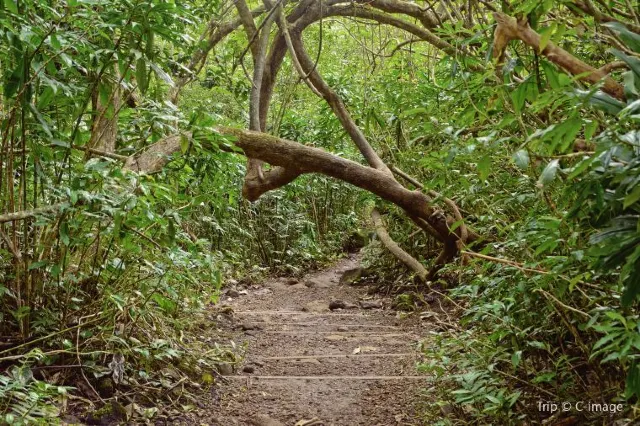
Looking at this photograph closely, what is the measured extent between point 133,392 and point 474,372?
154 cm

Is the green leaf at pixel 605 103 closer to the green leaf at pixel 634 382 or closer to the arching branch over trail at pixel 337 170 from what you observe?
the green leaf at pixel 634 382

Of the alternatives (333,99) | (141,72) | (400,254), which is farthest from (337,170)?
(141,72)

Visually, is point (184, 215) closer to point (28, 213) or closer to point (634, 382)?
point (28, 213)

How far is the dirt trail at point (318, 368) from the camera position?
283 centimetres

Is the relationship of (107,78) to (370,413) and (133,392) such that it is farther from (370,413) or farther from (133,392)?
(370,413)

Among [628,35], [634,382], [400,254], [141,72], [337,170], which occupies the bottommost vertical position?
[400,254]

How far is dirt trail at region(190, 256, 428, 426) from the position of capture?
283 cm

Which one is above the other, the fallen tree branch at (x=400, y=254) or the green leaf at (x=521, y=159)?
the green leaf at (x=521, y=159)

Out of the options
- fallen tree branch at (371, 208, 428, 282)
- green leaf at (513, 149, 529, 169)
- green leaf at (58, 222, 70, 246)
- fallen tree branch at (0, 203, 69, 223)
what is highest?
green leaf at (513, 149, 529, 169)

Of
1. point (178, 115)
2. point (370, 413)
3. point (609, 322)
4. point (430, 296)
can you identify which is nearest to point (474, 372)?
point (370, 413)

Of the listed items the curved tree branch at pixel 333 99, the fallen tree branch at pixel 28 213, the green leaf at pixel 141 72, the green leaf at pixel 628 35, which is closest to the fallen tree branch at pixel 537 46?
the green leaf at pixel 628 35

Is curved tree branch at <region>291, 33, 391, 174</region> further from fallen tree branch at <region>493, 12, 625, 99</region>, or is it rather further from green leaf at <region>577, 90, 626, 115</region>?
green leaf at <region>577, 90, 626, 115</region>

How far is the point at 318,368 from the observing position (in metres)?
3.59

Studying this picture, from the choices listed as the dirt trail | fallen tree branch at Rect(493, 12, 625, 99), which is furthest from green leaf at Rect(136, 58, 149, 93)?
the dirt trail
